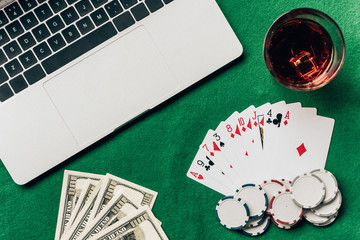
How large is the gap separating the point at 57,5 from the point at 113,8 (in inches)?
5.6

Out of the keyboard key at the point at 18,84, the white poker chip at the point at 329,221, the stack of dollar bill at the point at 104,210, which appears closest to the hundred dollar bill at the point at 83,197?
the stack of dollar bill at the point at 104,210

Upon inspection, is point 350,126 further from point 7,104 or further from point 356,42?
point 7,104

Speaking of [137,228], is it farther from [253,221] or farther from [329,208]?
[329,208]

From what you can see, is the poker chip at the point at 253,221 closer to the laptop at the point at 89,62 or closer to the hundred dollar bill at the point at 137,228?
the hundred dollar bill at the point at 137,228

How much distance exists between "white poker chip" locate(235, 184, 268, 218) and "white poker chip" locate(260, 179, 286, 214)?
14 millimetres

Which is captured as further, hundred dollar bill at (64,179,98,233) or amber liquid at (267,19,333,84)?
hundred dollar bill at (64,179,98,233)

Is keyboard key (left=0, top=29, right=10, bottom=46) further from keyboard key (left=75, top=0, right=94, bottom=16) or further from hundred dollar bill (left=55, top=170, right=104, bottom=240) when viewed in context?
hundred dollar bill (left=55, top=170, right=104, bottom=240)

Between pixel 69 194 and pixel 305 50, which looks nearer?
pixel 305 50

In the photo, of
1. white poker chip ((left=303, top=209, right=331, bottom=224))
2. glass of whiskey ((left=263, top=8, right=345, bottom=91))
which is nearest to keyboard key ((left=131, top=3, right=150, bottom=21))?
glass of whiskey ((left=263, top=8, right=345, bottom=91))

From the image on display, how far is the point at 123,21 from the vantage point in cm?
98

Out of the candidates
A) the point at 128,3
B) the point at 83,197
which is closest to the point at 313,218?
the point at 83,197

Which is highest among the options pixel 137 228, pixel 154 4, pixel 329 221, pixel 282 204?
pixel 154 4

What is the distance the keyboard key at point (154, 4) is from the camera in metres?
0.97

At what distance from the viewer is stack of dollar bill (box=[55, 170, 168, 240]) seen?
41.7 inches
